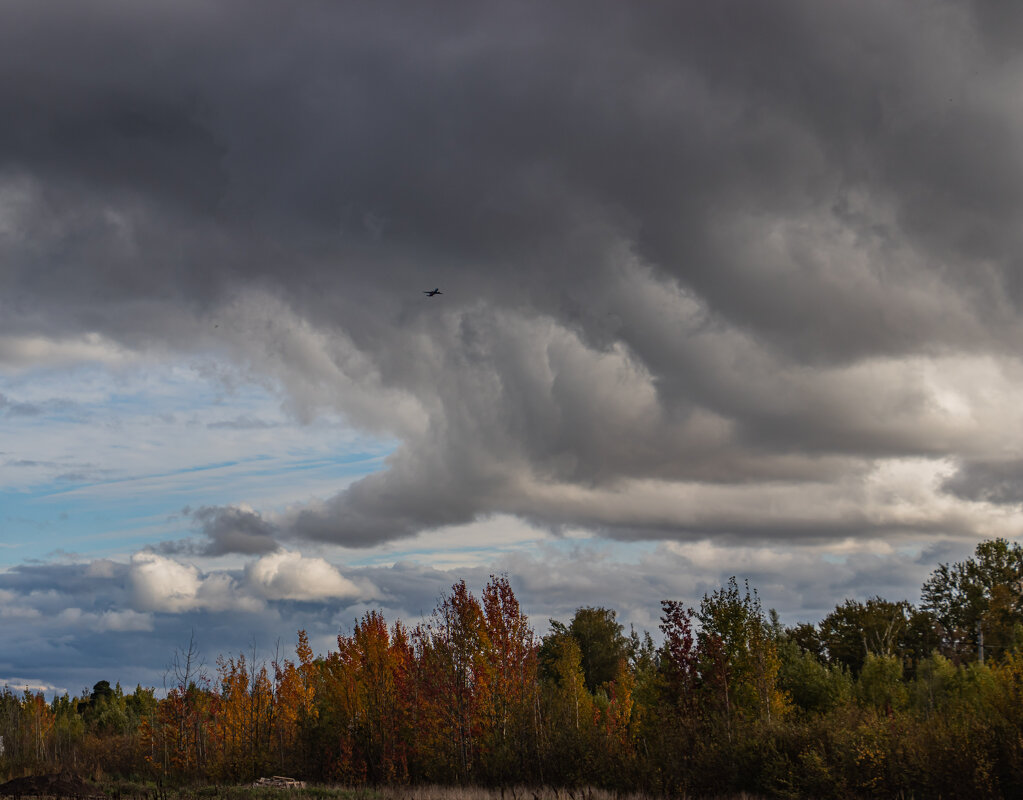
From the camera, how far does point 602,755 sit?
30953 millimetres

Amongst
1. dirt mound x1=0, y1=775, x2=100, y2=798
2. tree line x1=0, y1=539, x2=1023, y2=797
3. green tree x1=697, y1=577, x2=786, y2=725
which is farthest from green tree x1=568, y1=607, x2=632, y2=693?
dirt mound x1=0, y1=775, x2=100, y2=798

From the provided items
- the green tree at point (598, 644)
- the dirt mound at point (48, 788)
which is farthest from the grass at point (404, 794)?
the green tree at point (598, 644)

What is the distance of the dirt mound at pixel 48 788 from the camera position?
29984 millimetres

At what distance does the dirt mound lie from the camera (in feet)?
98.4

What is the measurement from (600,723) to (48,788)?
2753cm

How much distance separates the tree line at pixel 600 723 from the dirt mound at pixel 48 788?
11.3 feet

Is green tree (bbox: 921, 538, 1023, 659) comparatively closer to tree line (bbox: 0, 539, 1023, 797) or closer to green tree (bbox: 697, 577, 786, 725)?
tree line (bbox: 0, 539, 1023, 797)

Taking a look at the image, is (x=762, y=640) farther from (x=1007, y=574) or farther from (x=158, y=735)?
(x=1007, y=574)

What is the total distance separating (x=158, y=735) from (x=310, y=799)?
1476 inches

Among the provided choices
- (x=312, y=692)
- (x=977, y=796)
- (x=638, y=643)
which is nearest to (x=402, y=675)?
(x=312, y=692)

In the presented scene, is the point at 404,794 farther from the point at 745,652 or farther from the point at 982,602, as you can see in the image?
the point at 982,602

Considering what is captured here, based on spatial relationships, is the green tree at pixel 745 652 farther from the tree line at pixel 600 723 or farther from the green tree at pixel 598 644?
the green tree at pixel 598 644

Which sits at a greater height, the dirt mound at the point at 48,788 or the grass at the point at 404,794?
the dirt mound at the point at 48,788

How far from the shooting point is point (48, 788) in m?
31.2
